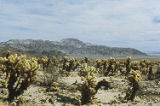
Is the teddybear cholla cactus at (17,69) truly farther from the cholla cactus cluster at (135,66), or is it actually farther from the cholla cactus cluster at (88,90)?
the cholla cactus cluster at (135,66)

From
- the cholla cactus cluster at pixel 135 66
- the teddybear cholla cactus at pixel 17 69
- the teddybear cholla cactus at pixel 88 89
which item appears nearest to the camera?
the teddybear cholla cactus at pixel 17 69

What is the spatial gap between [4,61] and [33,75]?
5.61ft

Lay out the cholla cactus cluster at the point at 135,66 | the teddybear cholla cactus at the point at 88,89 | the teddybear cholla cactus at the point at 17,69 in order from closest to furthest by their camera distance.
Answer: the teddybear cholla cactus at the point at 17,69, the teddybear cholla cactus at the point at 88,89, the cholla cactus cluster at the point at 135,66

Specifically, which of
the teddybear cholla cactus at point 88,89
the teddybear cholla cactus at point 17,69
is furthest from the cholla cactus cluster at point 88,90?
the teddybear cholla cactus at point 17,69

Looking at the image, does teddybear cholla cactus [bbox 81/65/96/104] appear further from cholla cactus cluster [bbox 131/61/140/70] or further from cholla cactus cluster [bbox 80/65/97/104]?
cholla cactus cluster [bbox 131/61/140/70]

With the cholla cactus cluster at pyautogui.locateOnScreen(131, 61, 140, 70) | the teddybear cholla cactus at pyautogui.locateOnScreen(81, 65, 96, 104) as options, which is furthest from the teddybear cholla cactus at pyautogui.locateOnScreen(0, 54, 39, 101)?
the cholla cactus cluster at pyautogui.locateOnScreen(131, 61, 140, 70)

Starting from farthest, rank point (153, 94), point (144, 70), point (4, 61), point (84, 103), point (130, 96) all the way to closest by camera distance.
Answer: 1. point (144, 70)
2. point (153, 94)
3. point (130, 96)
4. point (84, 103)
5. point (4, 61)

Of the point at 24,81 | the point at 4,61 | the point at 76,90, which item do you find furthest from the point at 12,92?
the point at 76,90

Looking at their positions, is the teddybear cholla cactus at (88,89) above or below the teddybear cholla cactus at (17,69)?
below

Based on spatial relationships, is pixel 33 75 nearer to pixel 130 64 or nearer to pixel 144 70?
pixel 130 64

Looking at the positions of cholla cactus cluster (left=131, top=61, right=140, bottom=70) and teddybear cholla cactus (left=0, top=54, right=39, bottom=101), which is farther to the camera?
cholla cactus cluster (left=131, top=61, right=140, bottom=70)

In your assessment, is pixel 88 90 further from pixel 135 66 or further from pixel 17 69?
pixel 135 66

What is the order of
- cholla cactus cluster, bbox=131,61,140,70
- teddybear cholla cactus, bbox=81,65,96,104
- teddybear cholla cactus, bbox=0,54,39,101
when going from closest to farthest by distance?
teddybear cholla cactus, bbox=0,54,39,101 < teddybear cholla cactus, bbox=81,65,96,104 < cholla cactus cluster, bbox=131,61,140,70

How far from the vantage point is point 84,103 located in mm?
11852
